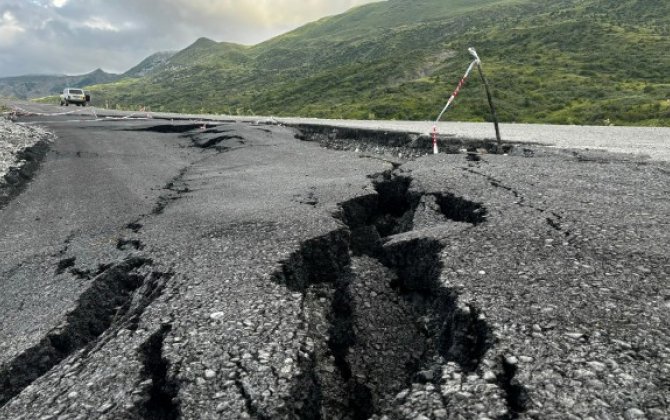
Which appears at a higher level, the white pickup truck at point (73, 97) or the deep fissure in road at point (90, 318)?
the white pickup truck at point (73, 97)

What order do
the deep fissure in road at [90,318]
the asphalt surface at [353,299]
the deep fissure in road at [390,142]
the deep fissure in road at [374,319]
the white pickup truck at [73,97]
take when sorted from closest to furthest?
1. the asphalt surface at [353,299]
2. the deep fissure in road at [374,319]
3. the deep fissure in road at [90,318]
4. the deep fissure in road at [390,142]
5. the white pickup truck at [73,97]

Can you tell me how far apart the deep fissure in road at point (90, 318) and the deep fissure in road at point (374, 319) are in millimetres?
1361

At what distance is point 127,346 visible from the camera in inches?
130

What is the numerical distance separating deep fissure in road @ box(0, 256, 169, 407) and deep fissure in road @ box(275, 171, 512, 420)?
1.36 metres

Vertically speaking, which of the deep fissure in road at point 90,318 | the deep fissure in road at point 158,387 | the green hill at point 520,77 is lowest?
the deep fissure in road at point 90,318

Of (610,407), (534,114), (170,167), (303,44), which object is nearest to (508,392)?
(610,407)

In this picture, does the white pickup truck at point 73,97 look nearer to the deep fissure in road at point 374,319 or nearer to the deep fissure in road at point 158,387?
the deep fissure in road at point 374,319

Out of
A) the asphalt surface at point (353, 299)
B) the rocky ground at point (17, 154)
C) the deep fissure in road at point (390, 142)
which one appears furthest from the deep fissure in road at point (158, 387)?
the deep fissure in road at point (390, 142)

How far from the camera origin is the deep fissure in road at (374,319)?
10.0ft

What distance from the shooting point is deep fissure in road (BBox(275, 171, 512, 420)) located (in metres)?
3.05

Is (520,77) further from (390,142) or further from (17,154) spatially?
(17,154)

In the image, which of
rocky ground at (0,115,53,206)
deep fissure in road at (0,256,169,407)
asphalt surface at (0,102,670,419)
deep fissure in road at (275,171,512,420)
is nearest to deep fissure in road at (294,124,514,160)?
asphalt surface at (0,102,670,419)

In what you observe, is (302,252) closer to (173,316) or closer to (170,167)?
(173,316)

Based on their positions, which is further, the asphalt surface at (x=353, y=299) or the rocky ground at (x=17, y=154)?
the rocky ground at (x=17, y=154)
